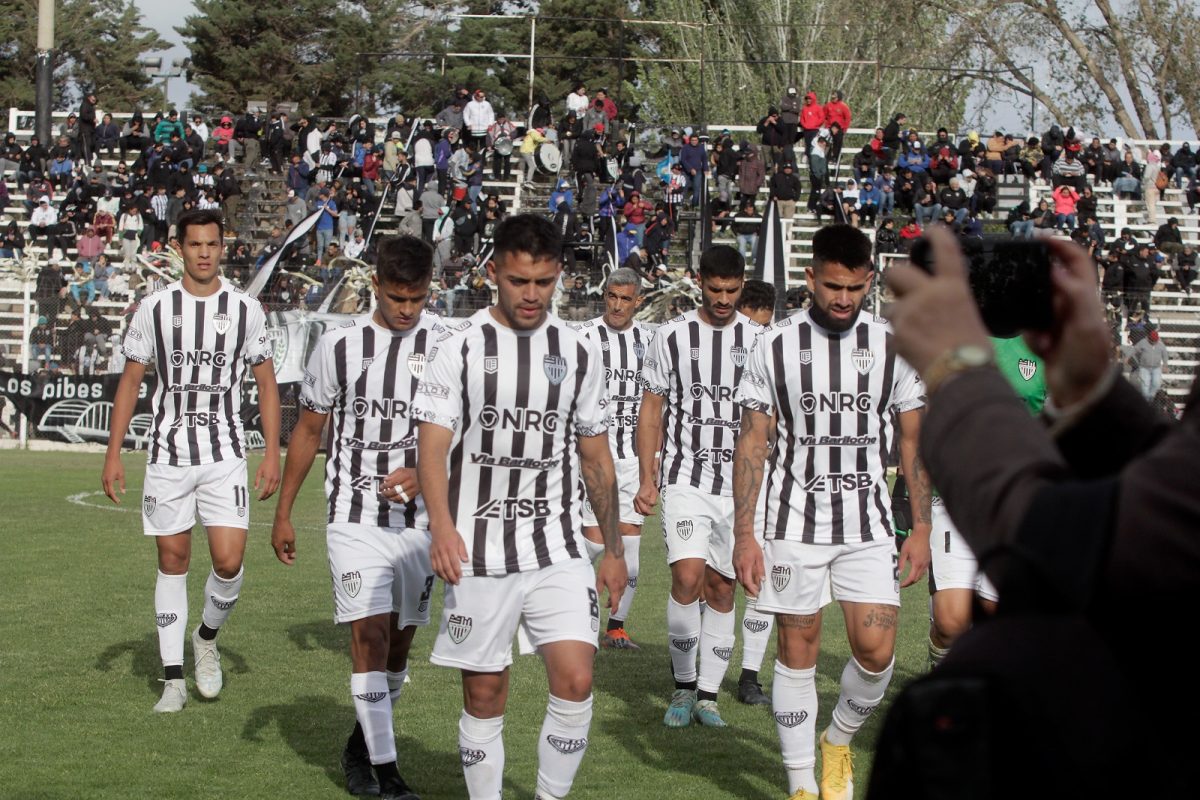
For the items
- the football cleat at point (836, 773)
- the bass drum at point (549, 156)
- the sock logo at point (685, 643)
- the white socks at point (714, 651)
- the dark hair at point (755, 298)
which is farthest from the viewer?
the bass drum at point (549, 156)

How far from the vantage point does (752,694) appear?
341 inches

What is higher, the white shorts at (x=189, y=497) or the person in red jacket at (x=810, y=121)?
the person in red jacket at (x=810, y=121)

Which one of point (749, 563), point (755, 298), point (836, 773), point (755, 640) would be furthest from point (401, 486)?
point (755, 298)

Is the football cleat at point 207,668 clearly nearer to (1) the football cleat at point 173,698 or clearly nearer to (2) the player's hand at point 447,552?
(1) the football cleat at point 173,698

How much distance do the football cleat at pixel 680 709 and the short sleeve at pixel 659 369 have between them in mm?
1874

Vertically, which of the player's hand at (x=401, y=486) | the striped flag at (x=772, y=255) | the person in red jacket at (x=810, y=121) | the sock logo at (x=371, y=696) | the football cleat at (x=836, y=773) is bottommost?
the football cleat at (x=836, y=773)

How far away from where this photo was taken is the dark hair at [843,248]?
21.1ft

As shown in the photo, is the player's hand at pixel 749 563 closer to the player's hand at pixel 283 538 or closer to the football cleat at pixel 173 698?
the player's hand at pixel 283 538

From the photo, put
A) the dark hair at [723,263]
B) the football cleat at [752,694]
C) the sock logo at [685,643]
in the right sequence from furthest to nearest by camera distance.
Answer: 1. the dark hair at [723,263]
2. the football cleat at [752,694]
3. the sock logo at [685,643]

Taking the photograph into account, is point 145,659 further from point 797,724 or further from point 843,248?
point 843,248

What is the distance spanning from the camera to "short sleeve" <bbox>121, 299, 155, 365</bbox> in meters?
8.18

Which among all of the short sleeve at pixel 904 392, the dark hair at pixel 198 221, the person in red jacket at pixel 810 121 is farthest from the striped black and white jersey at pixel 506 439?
the person in red jacket at pixel 810 121

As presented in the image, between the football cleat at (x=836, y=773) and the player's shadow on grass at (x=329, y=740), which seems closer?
the football cleat at (x=836, y=773)

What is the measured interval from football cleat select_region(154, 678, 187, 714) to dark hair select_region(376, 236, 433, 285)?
2.63 m
